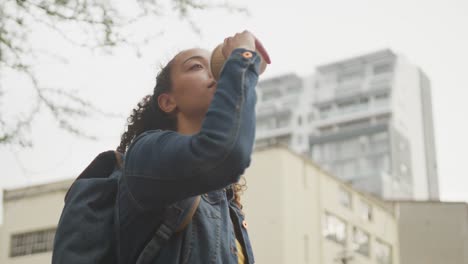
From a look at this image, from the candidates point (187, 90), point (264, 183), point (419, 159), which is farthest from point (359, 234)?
point (419, 159)

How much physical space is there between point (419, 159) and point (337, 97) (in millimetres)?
15240

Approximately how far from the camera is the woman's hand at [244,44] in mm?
1943

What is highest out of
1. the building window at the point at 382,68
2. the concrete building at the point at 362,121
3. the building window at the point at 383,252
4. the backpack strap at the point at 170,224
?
the building window at the point at 382,68

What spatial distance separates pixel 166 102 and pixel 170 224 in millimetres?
424

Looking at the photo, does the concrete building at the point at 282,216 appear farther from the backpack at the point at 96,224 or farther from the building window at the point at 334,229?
the backpack at the point at 96,224

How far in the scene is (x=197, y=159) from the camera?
180 centimetres

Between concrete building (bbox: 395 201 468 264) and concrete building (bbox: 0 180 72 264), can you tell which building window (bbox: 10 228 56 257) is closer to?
concrete building (bbox: 0 180 72 264)

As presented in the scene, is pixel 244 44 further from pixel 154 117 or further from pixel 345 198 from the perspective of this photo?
pixel 345 198

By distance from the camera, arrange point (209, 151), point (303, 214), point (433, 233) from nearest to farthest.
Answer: point (209, 151) → point (303, 214) → point (433, 233)

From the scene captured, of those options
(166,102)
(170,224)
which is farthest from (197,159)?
(166,102)

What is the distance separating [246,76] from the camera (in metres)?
1.86

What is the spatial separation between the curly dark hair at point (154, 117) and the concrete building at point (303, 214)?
32.3m

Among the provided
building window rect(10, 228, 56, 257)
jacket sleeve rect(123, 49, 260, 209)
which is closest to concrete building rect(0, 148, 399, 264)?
building window rect(10, 228, 56, 257)

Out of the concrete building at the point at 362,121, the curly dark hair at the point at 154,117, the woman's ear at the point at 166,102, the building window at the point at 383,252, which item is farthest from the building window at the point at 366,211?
the concrete building at the point at 362,121
